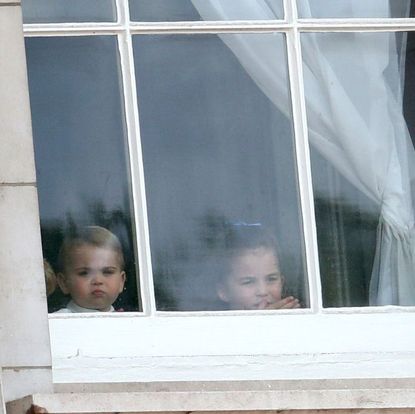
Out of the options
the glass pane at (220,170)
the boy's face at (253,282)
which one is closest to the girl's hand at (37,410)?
the glass pane at (220,170)

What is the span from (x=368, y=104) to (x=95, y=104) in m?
0.71

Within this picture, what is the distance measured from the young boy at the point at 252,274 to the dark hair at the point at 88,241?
28cm

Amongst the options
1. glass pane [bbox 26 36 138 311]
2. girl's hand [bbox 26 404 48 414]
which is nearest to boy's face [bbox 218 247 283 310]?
glass pane [bbox 26 36 138 311]

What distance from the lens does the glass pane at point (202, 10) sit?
19.6 feet

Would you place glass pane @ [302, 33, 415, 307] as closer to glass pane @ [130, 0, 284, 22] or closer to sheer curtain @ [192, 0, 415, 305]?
sheer curtain @ [192, 0, 415, 305]

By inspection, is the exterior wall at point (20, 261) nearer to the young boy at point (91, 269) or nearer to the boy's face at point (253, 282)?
the young boy at point (91, 269)

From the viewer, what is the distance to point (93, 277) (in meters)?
5.86

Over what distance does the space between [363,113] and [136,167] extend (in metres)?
0.62

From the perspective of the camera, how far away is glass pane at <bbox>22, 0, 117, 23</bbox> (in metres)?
5.94

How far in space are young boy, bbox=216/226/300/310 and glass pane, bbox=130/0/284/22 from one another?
546 mm

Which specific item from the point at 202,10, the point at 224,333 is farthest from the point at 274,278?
the point at 202,10

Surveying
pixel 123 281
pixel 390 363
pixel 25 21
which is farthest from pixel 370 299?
pixel 25 21

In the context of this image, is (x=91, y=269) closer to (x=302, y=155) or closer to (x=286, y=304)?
(x=286, y=304)

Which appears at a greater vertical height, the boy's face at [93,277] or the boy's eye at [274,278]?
the boy's face at [93,277]
